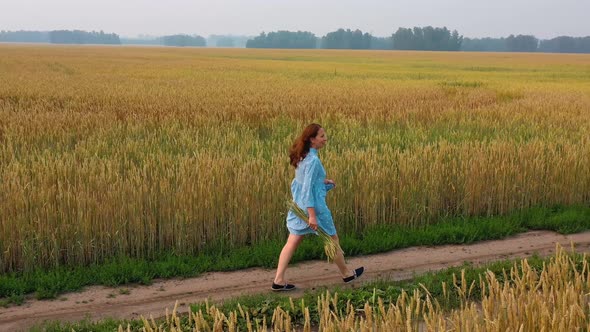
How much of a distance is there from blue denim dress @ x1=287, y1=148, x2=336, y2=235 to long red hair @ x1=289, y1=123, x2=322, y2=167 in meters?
0.04

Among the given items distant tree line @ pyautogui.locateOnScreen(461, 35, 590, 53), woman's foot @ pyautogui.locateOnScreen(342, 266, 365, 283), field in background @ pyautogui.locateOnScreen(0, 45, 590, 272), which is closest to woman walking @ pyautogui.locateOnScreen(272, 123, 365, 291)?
woman's foot @ pyautogui.locateOnScreen(342, 266, 365, 283)

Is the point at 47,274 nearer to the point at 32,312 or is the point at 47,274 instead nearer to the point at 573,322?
the point at 32,312

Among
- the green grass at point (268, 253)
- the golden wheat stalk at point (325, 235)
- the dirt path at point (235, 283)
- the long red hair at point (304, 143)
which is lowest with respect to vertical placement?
the dirt path at point (235, 283)

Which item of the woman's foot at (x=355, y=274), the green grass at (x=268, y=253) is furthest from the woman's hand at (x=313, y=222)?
the green grass at (x=268, y=253)

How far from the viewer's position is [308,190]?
19.9 feet

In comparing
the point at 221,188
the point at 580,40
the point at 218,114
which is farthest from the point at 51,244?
the point at 580,40

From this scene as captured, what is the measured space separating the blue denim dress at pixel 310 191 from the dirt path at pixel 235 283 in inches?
26.3

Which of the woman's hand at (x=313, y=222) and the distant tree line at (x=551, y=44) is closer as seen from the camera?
the woman's hand at (x=313, y=222)

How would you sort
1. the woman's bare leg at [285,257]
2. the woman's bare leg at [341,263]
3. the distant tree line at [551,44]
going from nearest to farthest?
the woman's bare leg at [285,257], the woman's bare leg at [341,263], the distant tree line at [551,44]

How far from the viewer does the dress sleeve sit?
19.8ft

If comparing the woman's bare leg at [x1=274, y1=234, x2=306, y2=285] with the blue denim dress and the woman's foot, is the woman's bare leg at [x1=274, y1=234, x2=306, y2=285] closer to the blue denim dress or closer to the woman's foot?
the blue denim dress

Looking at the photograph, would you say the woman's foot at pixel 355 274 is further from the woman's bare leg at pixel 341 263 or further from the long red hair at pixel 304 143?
the long red hair at pixel 304 143

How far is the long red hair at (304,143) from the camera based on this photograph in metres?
6.02

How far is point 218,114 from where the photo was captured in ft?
54.3
